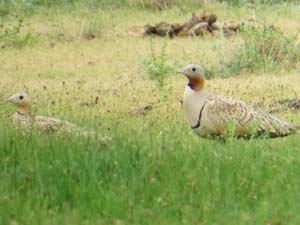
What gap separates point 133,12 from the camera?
61.9ft

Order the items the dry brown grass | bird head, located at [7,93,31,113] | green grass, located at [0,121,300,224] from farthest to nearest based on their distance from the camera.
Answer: the dry brown grass → bird head, located at [7,93,31,113] → green grass, located at [0,121,300,224]

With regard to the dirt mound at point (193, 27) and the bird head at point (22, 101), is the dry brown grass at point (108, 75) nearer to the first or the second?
the dirt mound at point (193, 27)

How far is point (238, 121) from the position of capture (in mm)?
8023

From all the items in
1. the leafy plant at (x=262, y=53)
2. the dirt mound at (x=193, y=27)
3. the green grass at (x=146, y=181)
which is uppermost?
the green grass at (x=146, y=181)

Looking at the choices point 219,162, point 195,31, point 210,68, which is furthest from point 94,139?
point 195,31

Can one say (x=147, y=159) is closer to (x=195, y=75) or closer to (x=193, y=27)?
(x=195, y=75)

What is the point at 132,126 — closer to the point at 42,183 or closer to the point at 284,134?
the point at 284,134

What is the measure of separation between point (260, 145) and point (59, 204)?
6.44 feet

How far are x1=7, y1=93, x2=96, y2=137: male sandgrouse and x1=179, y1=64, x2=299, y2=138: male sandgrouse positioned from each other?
0.95m

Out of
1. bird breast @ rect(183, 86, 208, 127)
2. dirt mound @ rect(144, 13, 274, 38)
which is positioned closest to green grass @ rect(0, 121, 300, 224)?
bird breast @ rect(183, 86, 208, 127)

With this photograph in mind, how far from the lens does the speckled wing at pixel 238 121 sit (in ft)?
26.3

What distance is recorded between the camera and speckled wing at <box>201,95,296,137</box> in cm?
801

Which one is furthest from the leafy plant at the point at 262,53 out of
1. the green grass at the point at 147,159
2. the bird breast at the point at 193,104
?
the bird breast at the point at 193,104

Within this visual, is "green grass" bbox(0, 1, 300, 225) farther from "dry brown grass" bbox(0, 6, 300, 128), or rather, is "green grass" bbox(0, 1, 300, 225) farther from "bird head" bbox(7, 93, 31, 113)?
"bird head" bbox(7, 93, 31, 113)
